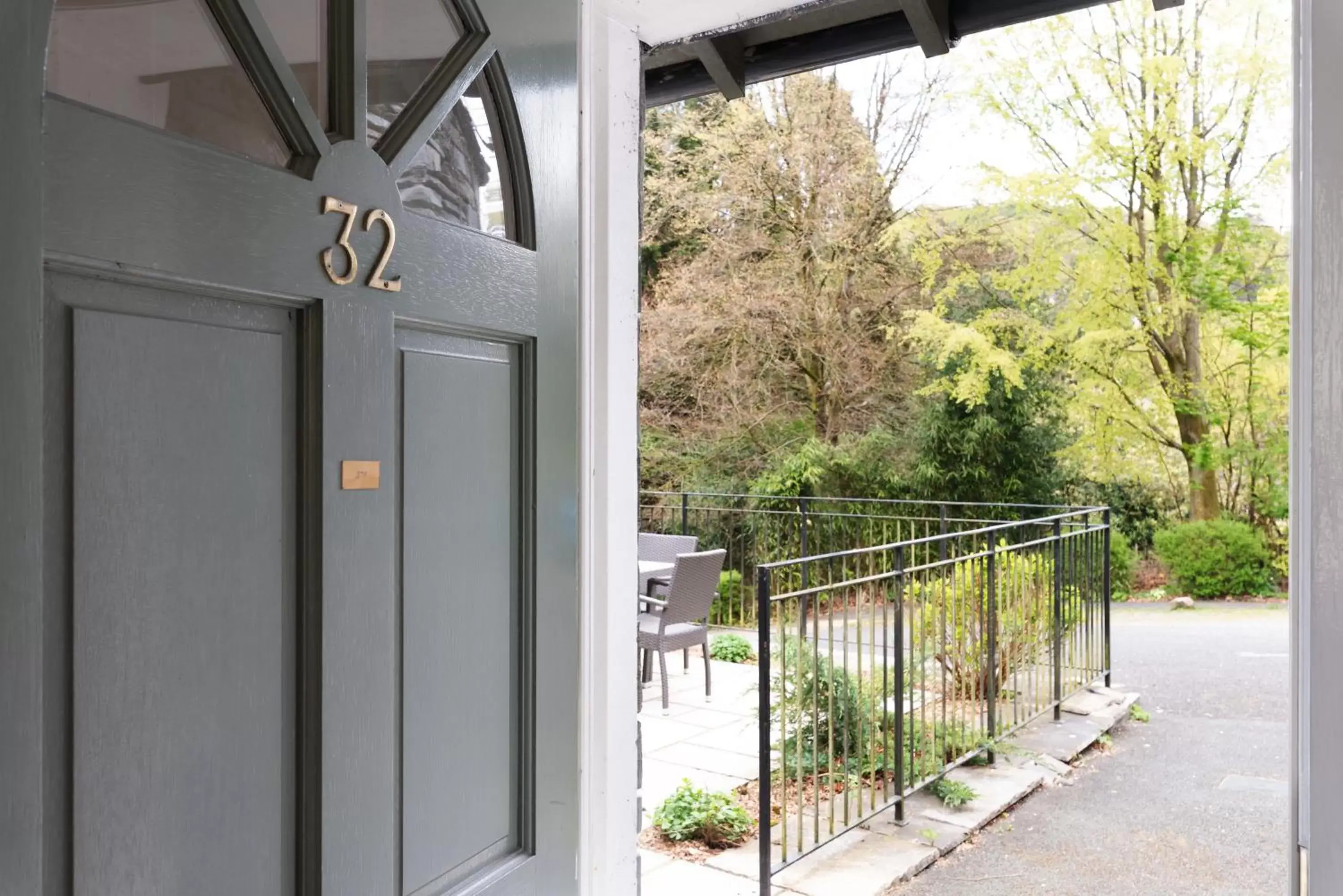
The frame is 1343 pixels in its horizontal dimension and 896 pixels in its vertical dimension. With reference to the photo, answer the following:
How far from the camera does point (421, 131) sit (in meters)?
0.85

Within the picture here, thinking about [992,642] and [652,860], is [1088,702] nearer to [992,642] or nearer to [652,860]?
[992,642]

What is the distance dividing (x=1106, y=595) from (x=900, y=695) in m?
2.19

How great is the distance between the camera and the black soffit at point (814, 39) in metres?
1.42

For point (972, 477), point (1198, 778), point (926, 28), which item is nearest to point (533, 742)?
point (926, 28)

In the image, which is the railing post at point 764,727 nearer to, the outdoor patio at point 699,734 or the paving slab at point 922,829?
the outdoor patio at point 699,734

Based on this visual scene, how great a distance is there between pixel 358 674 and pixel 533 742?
0.29 m

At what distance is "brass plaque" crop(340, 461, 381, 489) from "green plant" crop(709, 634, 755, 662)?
203 inches

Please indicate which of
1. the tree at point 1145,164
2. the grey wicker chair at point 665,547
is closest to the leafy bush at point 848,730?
the grey wicker chair at point 665,547

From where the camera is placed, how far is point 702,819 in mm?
3311

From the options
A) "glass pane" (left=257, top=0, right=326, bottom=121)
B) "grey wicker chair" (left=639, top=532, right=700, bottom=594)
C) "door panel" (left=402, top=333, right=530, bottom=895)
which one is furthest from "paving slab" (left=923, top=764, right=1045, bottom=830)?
"glass pane" (left=257, top=0, right=326, bottom=121)

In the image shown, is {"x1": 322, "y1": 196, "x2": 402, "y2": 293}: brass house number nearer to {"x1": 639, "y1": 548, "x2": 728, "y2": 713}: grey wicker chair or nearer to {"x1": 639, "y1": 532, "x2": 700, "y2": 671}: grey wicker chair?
{"x1": 639, "y1": 548, "x2": 728, "y2": 713}: grey wicker chair

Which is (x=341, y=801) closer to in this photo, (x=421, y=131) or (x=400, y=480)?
(x=400, y=480)

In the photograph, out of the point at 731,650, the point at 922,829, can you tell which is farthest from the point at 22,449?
the point at 731,650

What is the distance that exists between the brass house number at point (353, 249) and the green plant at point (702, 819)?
9.48 feet
